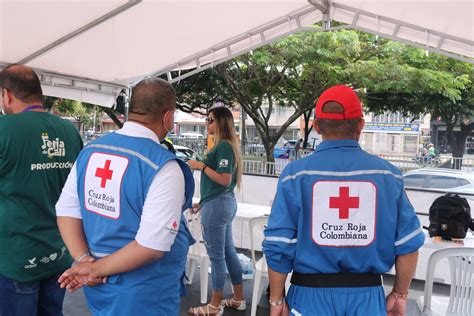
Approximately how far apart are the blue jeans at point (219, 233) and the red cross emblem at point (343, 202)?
65.6 inches

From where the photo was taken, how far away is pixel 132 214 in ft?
4.56

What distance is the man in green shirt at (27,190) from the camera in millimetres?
1789

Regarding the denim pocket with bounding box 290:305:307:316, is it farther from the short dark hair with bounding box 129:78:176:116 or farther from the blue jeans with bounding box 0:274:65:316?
the blue jeans with bounding box 0:274:65:316

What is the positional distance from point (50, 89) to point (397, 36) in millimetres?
3644

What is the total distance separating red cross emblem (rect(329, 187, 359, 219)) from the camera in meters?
1.55

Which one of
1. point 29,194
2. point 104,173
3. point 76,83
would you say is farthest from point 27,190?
point 76,83

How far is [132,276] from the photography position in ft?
4.62

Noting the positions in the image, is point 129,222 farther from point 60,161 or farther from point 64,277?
point 60,161

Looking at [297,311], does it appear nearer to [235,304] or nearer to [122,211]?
[122,211]

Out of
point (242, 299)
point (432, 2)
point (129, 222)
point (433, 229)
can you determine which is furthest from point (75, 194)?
point (432, 2)

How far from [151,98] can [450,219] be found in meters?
2.54

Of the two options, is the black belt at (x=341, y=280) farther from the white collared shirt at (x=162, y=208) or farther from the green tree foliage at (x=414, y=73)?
the green tree foliage at (x=414, y=73)

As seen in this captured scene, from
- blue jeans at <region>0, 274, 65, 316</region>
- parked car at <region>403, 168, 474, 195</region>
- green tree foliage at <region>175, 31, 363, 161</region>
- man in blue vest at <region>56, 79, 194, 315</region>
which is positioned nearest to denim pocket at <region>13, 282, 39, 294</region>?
blue jeans at <region>0, 274, 65, 316</region>

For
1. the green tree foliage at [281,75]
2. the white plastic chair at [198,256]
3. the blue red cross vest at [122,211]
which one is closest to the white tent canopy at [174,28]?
the white plastic chair at [198,256]
